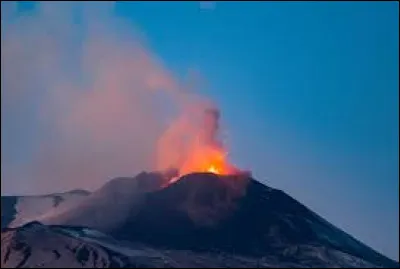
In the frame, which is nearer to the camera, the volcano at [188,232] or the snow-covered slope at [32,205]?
the volcano at [188,232]

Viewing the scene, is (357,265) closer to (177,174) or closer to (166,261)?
(166,261)

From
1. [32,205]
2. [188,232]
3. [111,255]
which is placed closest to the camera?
[111,255]

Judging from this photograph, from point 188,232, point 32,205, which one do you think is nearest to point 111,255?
point 188,232

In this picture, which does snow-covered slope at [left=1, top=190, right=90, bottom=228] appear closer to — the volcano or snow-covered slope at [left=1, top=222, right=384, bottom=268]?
the volcano

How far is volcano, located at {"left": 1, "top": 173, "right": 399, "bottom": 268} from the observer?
114 metres

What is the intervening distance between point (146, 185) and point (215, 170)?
17.1 metres

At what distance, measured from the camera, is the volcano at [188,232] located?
113875mm

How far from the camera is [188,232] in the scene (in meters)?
134

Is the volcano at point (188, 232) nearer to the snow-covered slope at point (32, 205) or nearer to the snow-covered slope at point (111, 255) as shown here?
the snow-covered slope at point (111, 255)

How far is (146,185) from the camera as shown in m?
161

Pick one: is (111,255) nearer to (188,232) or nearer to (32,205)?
(188,232)

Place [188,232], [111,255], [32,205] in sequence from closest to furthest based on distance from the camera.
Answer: [111,255], [188,232], [32,205]

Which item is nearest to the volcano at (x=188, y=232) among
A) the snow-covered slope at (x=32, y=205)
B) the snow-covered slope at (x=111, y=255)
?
the snow-covered slope at (x=111, y=255)

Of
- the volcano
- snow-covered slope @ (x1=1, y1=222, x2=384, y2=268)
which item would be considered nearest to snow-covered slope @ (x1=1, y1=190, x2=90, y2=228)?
the volcano
